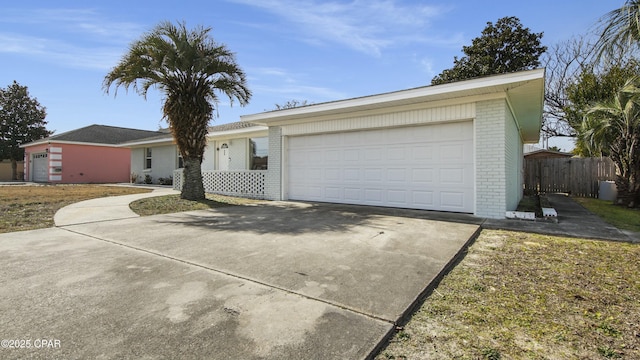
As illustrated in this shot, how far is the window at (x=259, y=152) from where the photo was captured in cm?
1395

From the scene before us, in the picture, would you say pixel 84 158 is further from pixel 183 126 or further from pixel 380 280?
pixel 380 280

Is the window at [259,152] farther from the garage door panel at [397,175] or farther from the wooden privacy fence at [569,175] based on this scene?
the wooden privacy fence at [569,175]

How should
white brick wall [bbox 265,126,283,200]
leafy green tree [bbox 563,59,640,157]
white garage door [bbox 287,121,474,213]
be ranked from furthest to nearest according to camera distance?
leafy green tree [bbox 563,59,640,157] → white brick wall [bbox 265,126,283,200] → white garage door [bbox 287,121,474,213]

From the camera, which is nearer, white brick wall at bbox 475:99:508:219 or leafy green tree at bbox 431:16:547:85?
white brick wall at bbox 475:99:508:219

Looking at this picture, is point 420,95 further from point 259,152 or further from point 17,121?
point 17,121

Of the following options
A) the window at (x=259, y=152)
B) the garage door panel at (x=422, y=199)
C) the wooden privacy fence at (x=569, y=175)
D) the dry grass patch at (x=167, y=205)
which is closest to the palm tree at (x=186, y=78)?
the dry grass patch at (x=167, y=205)

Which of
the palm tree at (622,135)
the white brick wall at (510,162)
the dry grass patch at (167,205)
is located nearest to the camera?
the white brick wall at (510,162)

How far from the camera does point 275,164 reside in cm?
1065

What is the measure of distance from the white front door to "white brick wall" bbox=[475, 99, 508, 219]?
11948mm

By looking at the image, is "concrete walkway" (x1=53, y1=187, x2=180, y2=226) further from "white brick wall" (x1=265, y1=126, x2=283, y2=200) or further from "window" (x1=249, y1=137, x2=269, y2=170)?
"window" (x1=249, y1=137, x2=269, y2=170)

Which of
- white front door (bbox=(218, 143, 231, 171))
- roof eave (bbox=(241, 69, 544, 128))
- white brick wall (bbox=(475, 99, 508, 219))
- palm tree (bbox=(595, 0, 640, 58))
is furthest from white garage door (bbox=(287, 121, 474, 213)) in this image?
white front door (bbox=(218, 143, 231, 171))

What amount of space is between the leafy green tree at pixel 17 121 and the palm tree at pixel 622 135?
39.2 meters

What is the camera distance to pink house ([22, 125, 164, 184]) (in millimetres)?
21250

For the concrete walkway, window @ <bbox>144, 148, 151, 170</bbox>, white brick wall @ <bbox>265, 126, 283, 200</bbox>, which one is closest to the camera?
the concrete walkway
